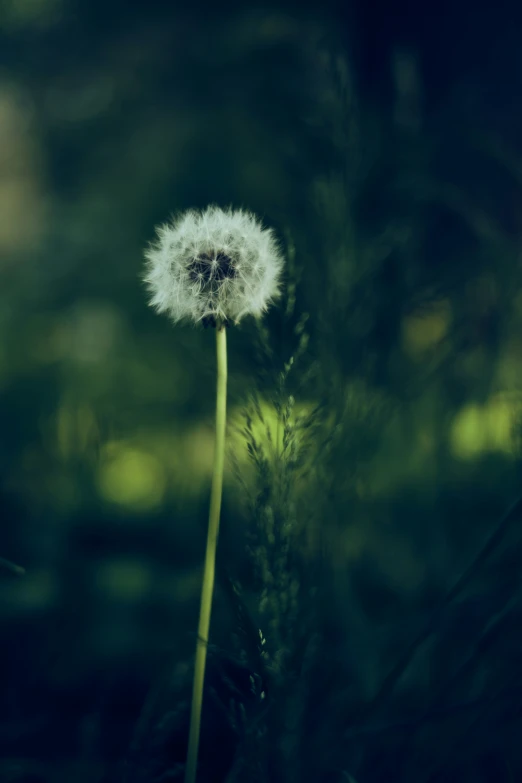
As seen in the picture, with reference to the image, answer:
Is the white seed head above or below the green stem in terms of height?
above

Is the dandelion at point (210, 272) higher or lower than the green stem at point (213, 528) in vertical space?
higher

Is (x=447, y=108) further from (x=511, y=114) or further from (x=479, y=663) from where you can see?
(x=479, y=663)

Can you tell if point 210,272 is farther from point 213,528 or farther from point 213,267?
point 213,528

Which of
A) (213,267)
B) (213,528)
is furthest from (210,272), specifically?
(213,528)

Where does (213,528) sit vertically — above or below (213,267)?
below

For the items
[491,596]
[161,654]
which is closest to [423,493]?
[491,596]
